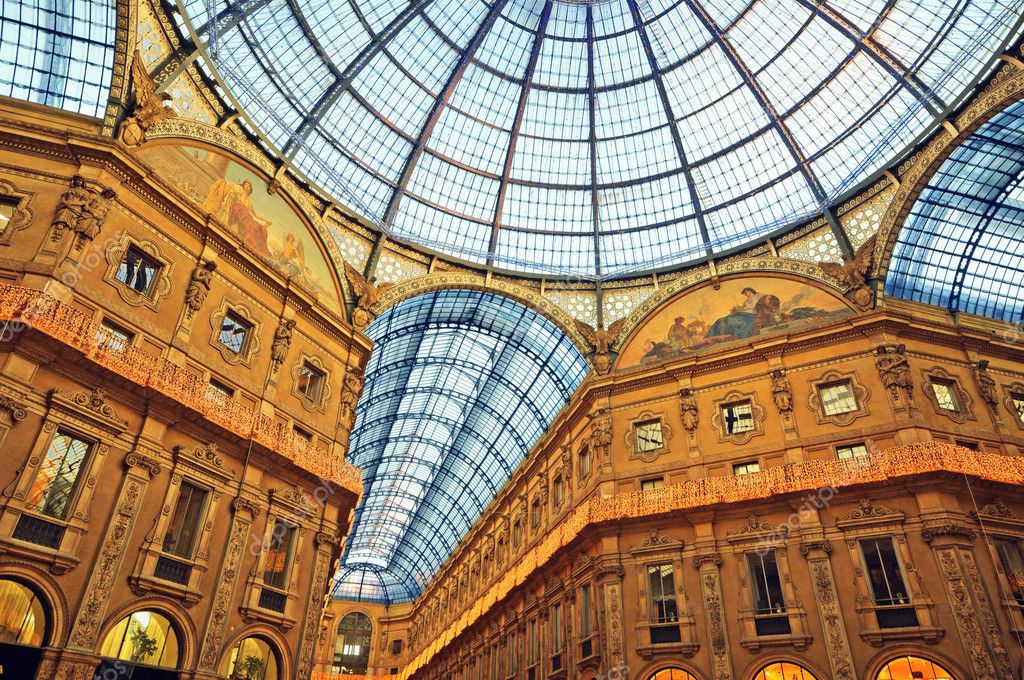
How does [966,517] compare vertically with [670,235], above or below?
below

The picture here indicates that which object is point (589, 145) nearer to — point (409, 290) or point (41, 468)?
point (409, 290)

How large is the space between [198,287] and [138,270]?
2108 mm

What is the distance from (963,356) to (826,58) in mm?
15764

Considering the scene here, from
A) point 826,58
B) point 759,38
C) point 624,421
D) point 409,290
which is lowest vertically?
point 624,421

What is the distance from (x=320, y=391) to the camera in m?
29.1

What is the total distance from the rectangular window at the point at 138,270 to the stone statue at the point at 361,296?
9.91 meters

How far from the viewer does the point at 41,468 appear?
1847 centimetres

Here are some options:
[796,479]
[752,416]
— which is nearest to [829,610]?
[796,479]

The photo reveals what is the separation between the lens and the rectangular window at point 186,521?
21.3 m

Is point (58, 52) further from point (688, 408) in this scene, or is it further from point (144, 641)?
point (688, 408)

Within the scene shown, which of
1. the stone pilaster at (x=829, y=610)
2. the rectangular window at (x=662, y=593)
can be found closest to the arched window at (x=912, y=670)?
the stone pilaster at (x=829, y=610)

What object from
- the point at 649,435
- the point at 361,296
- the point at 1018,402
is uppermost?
the point at 361,296

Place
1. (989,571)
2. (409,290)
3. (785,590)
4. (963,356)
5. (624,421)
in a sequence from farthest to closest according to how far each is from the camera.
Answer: (409,290), (624,421), (963,356), (785,590), (989,571)

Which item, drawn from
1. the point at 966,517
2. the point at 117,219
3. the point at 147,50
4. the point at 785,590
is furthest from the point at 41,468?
the point at 966,517
